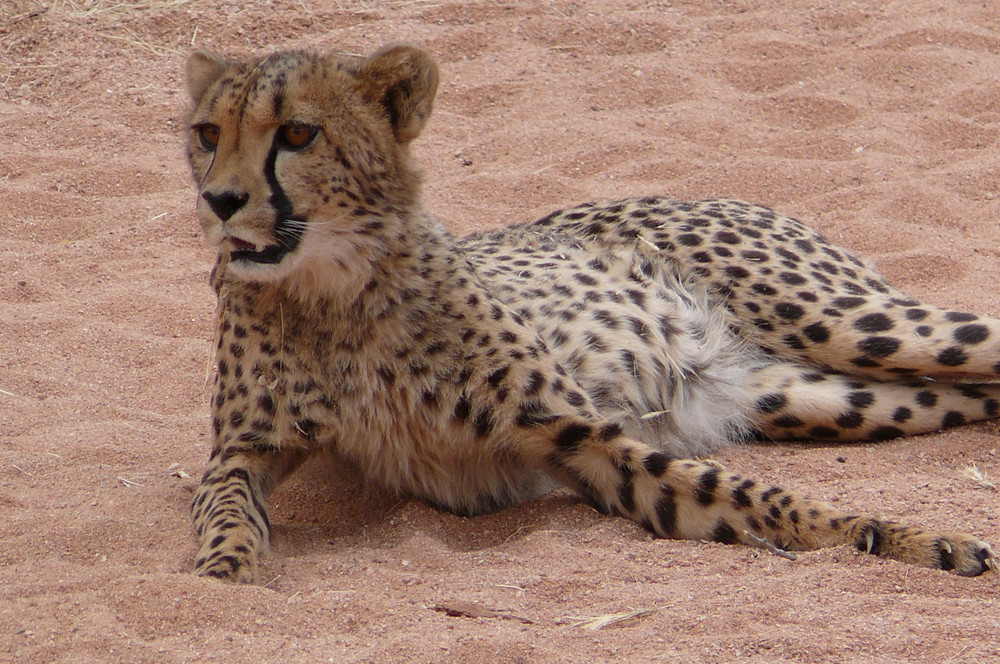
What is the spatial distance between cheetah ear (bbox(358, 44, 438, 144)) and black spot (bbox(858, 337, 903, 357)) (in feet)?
4.98

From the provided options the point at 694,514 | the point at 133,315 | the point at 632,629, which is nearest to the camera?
the point at 632,629

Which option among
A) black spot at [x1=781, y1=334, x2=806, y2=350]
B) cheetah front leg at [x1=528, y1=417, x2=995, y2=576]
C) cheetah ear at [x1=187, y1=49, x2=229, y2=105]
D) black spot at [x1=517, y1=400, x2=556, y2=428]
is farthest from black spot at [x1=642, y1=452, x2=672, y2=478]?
cheetah ear at [x1=187, y1=49, x2=229, y2=105]

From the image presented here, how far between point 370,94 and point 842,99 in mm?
3594

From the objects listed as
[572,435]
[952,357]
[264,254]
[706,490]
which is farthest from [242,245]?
[952,357]

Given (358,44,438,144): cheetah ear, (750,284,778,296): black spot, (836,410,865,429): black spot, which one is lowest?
(836,410,865,429): black spot

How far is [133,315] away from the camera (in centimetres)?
496

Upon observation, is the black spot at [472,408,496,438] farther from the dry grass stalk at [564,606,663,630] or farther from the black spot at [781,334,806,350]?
the black spot at [781,334,806,350]

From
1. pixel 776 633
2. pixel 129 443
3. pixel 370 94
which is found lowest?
pixel 129 443

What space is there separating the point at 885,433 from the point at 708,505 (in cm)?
92

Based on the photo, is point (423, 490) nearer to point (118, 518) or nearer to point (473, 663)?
point (118, 518)

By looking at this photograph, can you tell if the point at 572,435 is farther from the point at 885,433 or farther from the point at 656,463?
the point at 885,433

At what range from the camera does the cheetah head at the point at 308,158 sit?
3135 mm

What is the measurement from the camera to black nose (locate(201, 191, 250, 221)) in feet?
10.0

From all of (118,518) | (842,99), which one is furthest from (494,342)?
(842,99)
